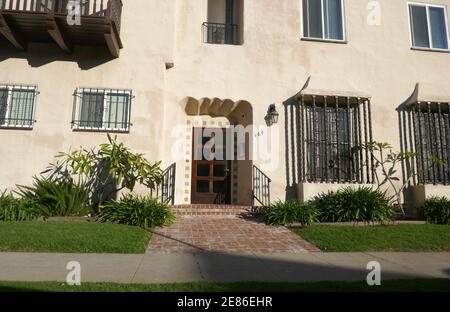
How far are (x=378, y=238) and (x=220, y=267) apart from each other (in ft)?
12.4

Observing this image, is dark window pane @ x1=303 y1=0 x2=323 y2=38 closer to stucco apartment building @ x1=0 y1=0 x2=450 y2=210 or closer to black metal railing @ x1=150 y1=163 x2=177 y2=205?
stucco apartment building @ x1=0 y1=0 x2=450 y2=210

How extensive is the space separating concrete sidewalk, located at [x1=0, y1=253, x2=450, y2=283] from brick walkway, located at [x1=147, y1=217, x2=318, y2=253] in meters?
0.40

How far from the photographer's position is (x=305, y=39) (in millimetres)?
10500

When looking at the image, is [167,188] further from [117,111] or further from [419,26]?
[419,26]

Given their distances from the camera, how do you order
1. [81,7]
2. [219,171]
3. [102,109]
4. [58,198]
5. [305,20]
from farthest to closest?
[305,20]
[219,171]
[102,109]
[81,7]
[58,198]

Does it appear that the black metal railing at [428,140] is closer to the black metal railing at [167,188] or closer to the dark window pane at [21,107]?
the black metal railing at [167,188]

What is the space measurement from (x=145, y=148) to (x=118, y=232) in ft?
Result: 10.2

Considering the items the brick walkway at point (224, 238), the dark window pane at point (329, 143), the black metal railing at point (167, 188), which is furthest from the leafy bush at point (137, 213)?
the dark window pane at point (329, 143)

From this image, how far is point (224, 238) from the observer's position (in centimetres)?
676

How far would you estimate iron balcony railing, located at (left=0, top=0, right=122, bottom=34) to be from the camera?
8.20 m

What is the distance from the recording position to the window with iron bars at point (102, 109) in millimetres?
9117

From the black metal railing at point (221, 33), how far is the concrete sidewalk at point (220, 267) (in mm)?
7597

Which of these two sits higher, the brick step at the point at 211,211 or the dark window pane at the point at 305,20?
the dark window pane at the point at 305,20

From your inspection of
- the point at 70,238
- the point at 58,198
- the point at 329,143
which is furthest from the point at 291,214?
the point at 58,198
